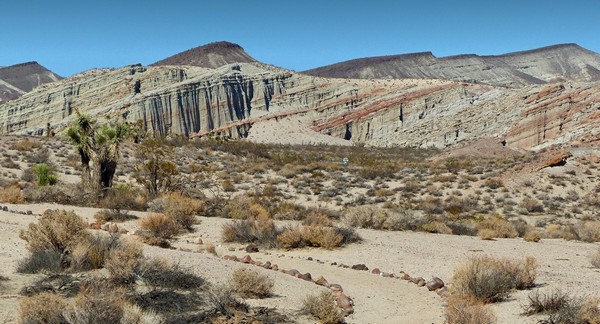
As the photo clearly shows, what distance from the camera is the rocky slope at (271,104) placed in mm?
76812

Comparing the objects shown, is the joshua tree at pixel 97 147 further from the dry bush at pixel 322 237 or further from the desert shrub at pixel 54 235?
the desert shrub at pixel 54 235

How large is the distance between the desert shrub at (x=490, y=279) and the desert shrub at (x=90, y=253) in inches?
233

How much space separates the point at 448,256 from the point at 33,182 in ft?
66.6

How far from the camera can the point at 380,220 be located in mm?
16625

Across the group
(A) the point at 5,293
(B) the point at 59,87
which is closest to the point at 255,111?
(B) the point at 59,87

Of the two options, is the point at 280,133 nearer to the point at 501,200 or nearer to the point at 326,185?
the point at 326,185

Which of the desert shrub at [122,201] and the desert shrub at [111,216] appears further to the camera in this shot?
the desert shrub at [122,201]

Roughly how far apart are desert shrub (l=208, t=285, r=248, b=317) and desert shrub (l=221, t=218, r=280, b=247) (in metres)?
5.85

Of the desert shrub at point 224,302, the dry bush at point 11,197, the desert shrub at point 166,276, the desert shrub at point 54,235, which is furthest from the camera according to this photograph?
the dry bush at point 11,197

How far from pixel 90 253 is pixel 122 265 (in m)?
1.07

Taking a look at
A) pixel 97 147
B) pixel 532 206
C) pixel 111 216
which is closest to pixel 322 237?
pixel 111 216

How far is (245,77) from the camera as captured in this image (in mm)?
107500

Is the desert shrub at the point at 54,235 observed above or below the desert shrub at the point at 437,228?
above

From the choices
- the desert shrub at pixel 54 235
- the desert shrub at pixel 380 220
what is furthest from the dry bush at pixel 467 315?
the desert shrub at pixel 380 220
